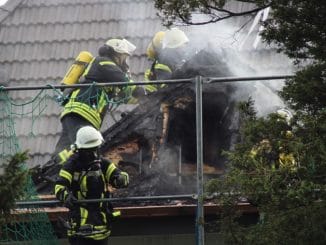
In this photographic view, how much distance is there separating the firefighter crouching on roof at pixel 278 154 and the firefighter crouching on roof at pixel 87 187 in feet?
6.00

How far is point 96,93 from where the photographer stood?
28.3 ft

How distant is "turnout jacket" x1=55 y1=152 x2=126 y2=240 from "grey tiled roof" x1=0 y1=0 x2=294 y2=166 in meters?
4.91

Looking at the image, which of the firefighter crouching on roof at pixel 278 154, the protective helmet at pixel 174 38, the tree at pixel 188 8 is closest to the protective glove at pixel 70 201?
the tree at pixel 188 8

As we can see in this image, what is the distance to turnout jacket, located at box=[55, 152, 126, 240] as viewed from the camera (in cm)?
764

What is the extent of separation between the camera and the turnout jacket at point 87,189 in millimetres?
7641

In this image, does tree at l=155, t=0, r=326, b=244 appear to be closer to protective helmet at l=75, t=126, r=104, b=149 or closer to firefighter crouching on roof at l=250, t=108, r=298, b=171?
firefighter crouching on roof at l=250, t=108, r=298, b=171

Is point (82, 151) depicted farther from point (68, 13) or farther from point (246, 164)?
point (68, 13)

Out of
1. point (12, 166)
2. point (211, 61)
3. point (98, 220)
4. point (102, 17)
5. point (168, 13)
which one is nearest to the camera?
point (12, 166)

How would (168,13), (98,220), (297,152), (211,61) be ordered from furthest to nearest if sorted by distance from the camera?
(211,61) < (98,220) < (168,13) < (297,152)

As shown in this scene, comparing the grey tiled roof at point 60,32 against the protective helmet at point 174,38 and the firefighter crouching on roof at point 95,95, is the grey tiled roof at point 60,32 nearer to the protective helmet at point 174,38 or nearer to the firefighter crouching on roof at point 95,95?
the protective helmet at point 174,38

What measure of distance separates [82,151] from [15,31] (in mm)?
6649


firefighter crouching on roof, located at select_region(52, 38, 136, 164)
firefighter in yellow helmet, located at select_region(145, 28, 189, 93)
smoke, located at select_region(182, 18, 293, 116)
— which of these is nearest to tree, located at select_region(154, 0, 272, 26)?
smoke, located at select_region(182, 18, 293, 116)

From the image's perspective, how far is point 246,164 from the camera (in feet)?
19.8

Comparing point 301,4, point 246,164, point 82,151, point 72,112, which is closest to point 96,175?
point 82,151
